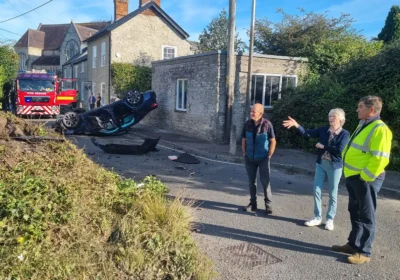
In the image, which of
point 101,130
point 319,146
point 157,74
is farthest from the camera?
point 157,74

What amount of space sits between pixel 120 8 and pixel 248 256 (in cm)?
2894

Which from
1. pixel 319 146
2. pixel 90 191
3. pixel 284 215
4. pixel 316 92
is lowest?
pixel 284 215

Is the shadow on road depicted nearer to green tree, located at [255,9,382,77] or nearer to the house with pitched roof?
green tree, located at [255,9,382,77]

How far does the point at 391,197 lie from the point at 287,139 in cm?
593

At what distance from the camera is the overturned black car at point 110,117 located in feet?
50.4

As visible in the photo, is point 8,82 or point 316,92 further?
point 8,82

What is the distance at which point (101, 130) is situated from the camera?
1548 cm

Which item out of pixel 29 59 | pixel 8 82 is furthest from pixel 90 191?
pixel 29 59

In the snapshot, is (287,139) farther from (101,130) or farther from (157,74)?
(157,74)

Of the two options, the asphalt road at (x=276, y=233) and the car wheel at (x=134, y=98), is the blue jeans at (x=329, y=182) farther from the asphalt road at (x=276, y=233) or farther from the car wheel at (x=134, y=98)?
the car wheel at (x=134, y=98)

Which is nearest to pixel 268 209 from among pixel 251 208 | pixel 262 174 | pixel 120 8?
pixel 251 208

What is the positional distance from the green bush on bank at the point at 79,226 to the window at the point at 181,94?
1237cm

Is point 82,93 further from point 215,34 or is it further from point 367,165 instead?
point 367,165

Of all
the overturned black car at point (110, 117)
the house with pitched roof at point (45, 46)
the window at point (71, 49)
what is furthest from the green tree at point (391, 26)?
the house with pitched roof at point (45, 46)
